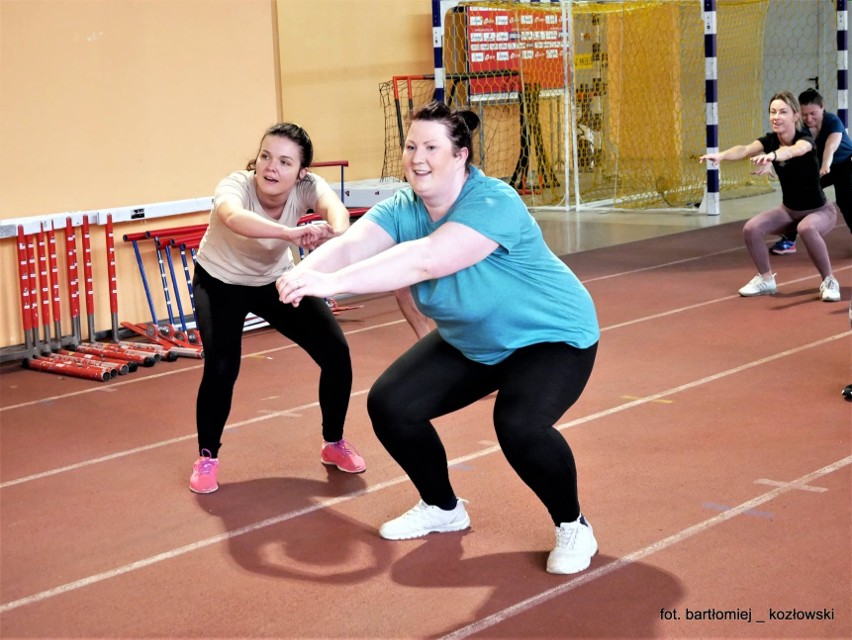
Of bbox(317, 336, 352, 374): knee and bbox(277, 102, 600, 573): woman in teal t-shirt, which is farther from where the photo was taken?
bbox(317, 336, 352, 374): knee

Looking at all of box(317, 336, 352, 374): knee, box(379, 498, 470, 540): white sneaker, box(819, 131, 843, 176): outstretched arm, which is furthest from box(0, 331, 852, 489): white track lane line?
box(819, 131, 843, 176): outstretched arm

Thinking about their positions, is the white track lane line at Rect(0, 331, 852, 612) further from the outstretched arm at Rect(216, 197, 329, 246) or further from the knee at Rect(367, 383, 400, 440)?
the outstretched arm at Rect(216, 197, 329, 246)

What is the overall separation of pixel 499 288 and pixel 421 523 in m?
0.97

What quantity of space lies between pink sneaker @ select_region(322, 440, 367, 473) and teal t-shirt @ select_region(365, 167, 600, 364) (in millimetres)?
1230

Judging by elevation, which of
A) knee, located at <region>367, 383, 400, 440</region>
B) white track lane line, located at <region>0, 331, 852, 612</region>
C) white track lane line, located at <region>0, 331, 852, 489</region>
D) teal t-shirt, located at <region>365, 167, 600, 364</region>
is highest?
teal t-shirt, located at <region>365, 167, 600, 364</region>

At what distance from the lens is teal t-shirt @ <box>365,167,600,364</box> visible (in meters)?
3.42

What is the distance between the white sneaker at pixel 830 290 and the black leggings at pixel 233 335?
4375mm

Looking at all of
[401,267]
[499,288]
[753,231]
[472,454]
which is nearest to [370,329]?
[753,231]

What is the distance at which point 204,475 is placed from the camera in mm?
4535

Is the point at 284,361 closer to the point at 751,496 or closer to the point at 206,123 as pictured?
the point at 206,123

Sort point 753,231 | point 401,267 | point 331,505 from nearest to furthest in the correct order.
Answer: point 401,267, point 331,505, point 753,231

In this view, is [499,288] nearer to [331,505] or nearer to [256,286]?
[331,505]

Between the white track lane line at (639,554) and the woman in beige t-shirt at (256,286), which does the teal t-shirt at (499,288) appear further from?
the woman in beige t-shirt at (256,286)

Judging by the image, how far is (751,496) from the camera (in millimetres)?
4113
